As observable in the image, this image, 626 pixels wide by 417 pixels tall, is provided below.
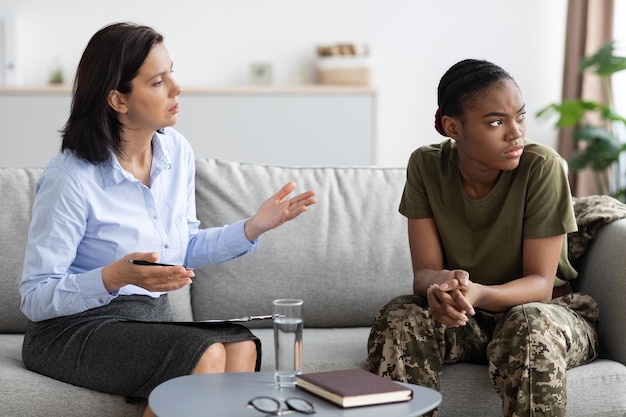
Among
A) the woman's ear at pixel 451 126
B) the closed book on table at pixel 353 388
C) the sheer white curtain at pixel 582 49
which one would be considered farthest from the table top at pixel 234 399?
the sheer white curtain at pixel 582 49

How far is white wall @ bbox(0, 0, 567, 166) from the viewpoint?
5.36 m

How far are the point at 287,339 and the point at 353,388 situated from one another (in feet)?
0.54

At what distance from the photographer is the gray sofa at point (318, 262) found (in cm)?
237

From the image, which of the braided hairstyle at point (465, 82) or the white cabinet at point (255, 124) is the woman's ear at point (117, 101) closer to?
the braided hairstyle at point (465, 82)

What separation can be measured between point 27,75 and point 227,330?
3.79 m

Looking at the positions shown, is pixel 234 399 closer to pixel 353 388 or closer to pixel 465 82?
pixel 353 388

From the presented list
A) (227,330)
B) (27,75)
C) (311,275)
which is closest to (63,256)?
(227,330)

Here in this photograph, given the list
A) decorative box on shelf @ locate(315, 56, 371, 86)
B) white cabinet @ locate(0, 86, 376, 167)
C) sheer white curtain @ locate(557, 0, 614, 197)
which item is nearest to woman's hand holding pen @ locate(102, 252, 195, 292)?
white cabinet @ locate(0, 86, 376, 167)

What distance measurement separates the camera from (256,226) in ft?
7.37

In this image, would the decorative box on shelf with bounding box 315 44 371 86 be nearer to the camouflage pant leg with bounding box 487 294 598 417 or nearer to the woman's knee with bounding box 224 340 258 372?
the camouflage pant leg with bounding box 487 294 598 417

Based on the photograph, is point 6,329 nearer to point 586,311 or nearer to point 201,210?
point 201,210

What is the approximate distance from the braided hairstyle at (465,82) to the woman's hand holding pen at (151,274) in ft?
2.73

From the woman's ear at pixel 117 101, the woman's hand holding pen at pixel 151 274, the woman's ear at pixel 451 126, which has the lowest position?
the woman's hand holding pen at pixel 151 274

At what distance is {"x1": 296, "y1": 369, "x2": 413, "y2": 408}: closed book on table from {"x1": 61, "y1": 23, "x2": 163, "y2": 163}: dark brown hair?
2.63 feet
